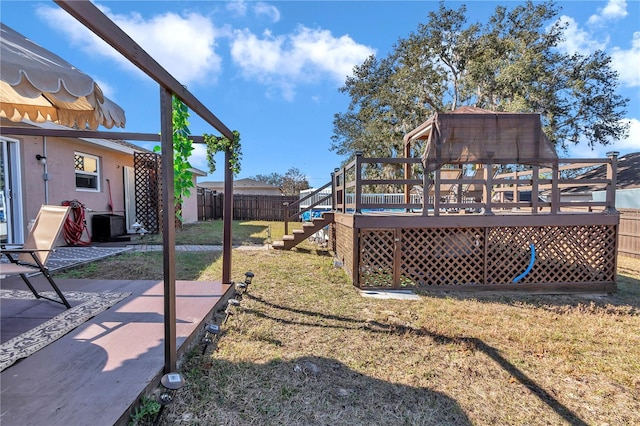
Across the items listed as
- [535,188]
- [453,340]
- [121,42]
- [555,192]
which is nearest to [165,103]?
[121,42]

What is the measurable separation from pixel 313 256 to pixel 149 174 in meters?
6.43

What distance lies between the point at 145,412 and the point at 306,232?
6114 millimetres

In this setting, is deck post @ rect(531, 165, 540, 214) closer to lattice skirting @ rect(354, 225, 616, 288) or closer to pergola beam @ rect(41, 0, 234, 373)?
lattice skirting @ rect(354, 225, 616, 288)

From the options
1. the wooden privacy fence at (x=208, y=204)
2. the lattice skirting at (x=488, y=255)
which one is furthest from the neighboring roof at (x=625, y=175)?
the wooden privacy fence at (x=208, y=204)

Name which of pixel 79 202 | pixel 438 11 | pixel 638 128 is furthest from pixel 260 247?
pixel 638 128

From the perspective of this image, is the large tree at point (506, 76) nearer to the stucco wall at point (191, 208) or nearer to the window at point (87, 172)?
the stucco wall at point (191, 208)

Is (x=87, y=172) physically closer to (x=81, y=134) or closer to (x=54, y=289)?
(x=81, y=134)

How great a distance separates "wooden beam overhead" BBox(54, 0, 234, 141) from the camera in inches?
51.1

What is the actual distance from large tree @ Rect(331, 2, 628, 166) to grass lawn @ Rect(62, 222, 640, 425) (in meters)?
11.9

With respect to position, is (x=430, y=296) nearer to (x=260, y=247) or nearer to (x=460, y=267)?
(x=460, y=267)

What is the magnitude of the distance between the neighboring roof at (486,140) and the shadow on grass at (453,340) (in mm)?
2679

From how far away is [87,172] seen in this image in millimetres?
8391

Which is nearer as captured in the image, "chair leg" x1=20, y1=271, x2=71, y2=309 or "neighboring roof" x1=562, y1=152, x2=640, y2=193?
"chair leg" x1=20, y1=271, x2=71, y2=309

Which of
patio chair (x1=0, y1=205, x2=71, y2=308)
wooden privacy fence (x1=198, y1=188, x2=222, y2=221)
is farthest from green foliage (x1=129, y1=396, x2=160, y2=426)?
wooden privacy fence (x1=198, y1=188, x2=222, y2=221)
